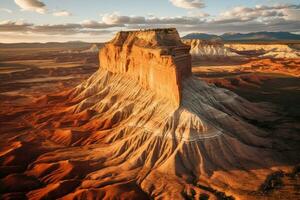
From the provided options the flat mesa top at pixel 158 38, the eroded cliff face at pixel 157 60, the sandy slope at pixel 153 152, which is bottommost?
the sandy slope at pixel 153 152

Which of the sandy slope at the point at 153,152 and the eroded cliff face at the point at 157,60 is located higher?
the eroded cliff face at the point at 157,60

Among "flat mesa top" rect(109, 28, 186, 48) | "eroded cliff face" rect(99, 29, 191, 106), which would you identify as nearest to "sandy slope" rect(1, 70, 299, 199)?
"eroded cliff face" rect(99, 29, 191, 106)

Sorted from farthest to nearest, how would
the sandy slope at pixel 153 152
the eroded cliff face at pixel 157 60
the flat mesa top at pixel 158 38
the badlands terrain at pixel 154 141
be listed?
the flat mesa top at pixel 158 38
the eroded cliff face at pixel 157 60
the sandy slope at pixel 153 152
the badlands terrain at pixel 154 141

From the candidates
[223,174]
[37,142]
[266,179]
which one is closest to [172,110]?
[223,174]

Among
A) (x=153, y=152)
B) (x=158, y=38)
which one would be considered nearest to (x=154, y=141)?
(x=153, y=152)

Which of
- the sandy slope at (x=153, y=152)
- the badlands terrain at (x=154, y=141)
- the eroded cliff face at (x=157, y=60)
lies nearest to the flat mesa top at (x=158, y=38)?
the eroded cliff face at (x=157, y=60)

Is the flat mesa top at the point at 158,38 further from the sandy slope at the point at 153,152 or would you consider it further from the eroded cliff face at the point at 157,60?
the sandy slope at the point at 153,152

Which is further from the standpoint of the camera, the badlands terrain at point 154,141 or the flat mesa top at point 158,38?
the flat mesa top at point 158,38
